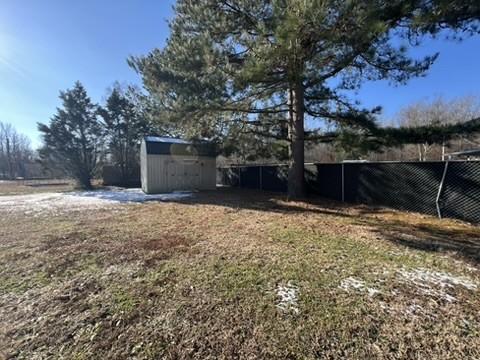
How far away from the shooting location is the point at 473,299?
7.93 ft

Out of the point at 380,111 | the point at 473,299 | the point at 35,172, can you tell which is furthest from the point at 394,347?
the point at 35,172

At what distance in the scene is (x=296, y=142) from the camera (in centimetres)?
870

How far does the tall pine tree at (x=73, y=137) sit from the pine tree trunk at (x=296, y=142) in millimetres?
16307

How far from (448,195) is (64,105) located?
2281 cm

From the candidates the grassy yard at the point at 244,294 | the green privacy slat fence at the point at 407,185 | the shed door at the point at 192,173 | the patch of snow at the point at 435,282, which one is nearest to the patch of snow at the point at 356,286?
the grassy yard at the point at 244,294

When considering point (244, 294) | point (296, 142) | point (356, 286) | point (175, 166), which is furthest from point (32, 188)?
point (356, 286)

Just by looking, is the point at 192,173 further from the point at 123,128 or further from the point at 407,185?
the point at 407,185

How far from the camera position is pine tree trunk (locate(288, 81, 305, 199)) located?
8.41m

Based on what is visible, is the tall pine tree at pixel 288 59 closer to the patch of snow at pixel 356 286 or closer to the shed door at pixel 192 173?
the patch of snow at pixel 356 286

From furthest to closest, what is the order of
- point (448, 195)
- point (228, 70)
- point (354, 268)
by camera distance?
point (228, 70), point (448, 195), point (354, 268)

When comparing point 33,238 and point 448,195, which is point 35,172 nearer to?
point 33,238

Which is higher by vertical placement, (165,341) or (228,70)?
(228,70)

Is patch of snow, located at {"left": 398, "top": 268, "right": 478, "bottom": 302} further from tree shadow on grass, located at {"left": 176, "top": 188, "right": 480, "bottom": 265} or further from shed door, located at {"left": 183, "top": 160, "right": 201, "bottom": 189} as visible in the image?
shed door, located at {"left": 183, "top": 160, "right": 201, "bottom": 189}

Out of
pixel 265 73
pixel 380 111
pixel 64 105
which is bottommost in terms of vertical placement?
pixel 380 111
